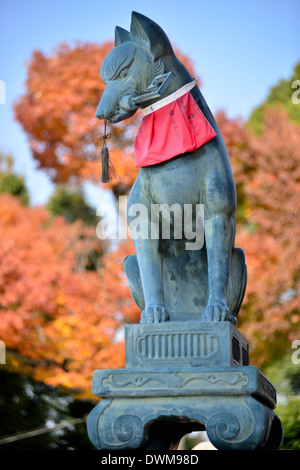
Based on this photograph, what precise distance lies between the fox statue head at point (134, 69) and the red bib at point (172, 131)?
0.10m

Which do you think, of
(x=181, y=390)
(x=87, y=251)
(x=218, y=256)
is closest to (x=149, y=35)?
(x=218, y=256)

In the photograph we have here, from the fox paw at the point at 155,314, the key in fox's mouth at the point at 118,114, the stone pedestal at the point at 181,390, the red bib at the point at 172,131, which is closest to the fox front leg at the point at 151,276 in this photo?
the fox paw at the point at 155,314

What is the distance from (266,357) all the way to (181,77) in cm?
861

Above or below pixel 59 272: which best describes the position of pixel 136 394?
below

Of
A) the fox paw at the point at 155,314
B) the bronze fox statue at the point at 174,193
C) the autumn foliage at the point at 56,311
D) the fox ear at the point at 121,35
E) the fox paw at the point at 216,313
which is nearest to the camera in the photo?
the fox paw at the point at 216,313

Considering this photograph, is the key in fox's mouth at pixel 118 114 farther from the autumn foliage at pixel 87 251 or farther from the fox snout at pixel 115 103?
the autumn foliage at pixel 87 251

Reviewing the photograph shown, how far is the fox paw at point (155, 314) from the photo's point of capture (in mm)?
3162

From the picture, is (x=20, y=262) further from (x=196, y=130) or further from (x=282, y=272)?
(x=196, y=130)

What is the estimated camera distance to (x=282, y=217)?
453 inches

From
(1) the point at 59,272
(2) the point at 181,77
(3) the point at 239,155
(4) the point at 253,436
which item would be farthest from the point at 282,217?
(4) the point at 253,436

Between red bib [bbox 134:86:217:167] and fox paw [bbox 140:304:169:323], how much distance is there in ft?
2.70

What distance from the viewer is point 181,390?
2855 millimetres

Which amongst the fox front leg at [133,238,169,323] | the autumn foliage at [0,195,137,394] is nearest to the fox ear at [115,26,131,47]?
the fox front leg at [133,238,169,323]

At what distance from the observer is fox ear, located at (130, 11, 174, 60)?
3387 mm
